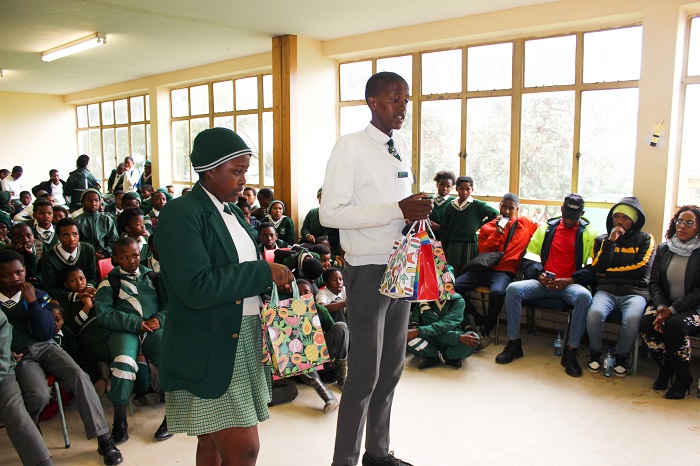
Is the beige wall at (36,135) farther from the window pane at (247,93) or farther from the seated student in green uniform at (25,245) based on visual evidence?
the seated student in green uniform at (25,245)

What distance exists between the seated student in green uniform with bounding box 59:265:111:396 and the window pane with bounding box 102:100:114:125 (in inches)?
401

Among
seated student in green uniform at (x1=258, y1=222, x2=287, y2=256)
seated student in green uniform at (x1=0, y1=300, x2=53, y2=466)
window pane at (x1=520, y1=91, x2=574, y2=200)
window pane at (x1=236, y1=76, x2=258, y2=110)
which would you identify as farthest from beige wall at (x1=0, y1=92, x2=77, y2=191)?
seated student in green uniform at (x1=0, y1=300, x2=53, y2=466)

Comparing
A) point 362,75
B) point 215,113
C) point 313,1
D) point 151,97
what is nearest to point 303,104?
point 362,75

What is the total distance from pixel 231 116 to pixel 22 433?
744cm

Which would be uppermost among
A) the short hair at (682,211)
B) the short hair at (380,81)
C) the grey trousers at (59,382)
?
the short hair at (380,81)

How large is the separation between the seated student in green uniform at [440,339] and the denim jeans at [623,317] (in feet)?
2.92

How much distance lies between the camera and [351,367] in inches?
89.7

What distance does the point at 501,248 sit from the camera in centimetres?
527

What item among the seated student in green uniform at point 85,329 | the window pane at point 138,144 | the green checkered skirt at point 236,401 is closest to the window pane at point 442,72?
the seated student in green uniform at point 85,329

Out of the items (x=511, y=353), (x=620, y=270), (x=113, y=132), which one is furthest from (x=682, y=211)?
(x=113, y=132)

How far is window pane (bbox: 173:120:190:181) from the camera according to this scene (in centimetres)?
1072

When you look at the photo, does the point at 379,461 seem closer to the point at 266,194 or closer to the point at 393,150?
the point at 393,150

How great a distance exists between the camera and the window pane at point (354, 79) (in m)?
7.61

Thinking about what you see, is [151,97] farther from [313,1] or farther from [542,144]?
[542,144]
